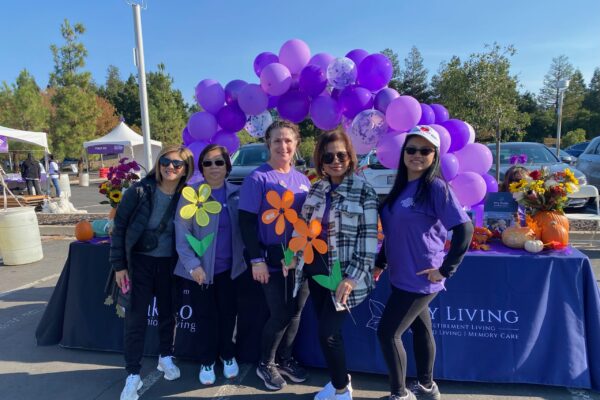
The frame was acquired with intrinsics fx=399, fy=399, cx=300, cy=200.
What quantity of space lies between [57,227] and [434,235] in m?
8.71

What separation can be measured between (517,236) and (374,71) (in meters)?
2.02

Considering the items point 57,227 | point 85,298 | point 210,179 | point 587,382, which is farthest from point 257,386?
point 57,227

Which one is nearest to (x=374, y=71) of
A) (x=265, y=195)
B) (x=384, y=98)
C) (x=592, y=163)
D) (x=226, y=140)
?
(x=384, y=98)

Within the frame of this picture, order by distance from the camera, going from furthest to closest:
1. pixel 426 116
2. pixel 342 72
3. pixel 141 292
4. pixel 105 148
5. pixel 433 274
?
1. pixel 105 148
2. pixel 342 72
3. pixel 426 116
4. pixel 141 292
5. pixel 433 274

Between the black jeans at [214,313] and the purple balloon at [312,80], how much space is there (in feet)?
7.31

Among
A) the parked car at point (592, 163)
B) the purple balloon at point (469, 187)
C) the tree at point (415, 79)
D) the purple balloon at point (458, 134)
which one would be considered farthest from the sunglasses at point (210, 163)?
the tree at point (415, 79)

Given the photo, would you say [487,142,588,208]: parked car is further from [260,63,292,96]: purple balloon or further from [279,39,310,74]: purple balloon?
[260,63,292,96]: purple balloon

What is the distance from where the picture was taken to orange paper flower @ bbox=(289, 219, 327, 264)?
219 cm

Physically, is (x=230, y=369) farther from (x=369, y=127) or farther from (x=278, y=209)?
(x=369, y=127)

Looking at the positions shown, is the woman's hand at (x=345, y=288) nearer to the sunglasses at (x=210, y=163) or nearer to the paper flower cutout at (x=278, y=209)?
the paper flower cutout at (x=278, y=209)

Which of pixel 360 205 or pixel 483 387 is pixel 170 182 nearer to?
pixel 360 205

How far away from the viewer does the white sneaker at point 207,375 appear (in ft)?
9.20

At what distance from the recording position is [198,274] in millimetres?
2533

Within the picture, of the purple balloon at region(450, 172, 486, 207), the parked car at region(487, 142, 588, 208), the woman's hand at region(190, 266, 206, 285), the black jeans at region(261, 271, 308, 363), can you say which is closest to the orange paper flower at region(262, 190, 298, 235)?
the black jeans at region(261, 271, 308, 363)
